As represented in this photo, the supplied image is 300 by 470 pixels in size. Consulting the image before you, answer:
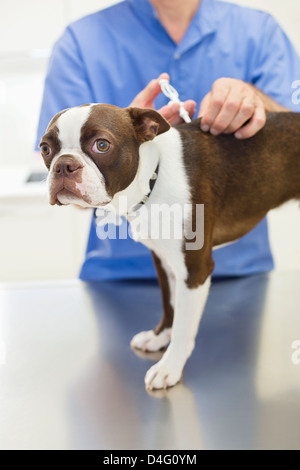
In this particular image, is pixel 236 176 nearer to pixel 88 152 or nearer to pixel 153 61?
pixel 88 152

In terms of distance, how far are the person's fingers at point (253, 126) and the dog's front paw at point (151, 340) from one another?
0.41 m

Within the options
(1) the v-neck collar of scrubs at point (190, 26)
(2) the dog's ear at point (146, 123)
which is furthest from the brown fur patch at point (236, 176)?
(1) the v-neck collar of scrubs at point (190, 26)

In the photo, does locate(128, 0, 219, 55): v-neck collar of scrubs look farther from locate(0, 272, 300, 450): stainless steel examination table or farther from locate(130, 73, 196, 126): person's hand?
locate(0, 272, 300, 450): stainless steel examination table

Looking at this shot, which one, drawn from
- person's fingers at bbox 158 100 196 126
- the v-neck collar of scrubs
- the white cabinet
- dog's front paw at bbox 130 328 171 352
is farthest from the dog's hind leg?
the white cabinet

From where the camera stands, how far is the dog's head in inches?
30.2

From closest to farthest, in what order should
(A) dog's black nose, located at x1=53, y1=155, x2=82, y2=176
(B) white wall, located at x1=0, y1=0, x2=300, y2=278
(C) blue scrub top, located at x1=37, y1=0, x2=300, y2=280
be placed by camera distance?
(A) dog's black nose, located at x1=53, y1=155, x2=82, y2=176
(C) blue scrub top, located at x1=37, y1=0, x2=300, y2=280
(B) white wall, located at x1=0, y1=0, x2=300, y2=278

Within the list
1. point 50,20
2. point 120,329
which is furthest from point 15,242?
point 120,329

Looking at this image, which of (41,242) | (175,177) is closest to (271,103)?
(175,177)

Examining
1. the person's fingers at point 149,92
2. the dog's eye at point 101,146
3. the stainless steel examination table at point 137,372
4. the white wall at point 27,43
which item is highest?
Answer: the white wall at point 27,43

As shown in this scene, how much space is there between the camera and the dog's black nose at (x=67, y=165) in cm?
76

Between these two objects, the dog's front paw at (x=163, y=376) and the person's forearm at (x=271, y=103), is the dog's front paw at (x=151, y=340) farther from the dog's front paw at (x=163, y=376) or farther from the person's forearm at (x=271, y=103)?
the person's forearm at (x=271, y=103)

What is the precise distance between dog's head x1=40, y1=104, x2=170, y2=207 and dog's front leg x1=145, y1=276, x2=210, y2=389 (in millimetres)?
236

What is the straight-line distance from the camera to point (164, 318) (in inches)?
44.7

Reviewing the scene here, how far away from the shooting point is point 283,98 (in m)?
1.38
